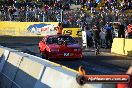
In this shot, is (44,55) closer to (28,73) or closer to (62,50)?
(62,50)

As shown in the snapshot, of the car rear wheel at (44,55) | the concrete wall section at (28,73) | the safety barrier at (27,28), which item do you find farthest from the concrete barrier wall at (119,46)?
the concrete wall section at (28,73)

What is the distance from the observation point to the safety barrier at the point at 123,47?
24.9 metres

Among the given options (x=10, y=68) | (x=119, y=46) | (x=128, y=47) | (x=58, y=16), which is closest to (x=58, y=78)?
(x=10, y=68)

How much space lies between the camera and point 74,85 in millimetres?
5684

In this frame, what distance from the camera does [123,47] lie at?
2562 centimetres

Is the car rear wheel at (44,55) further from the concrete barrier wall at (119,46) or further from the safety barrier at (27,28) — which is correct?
the safety barrier at (27,28)

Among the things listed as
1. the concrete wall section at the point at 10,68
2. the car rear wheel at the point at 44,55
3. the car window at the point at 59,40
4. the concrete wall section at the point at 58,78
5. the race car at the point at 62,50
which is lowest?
the car rear wheel at the point at 44,55

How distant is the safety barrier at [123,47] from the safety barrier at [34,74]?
14401 mm

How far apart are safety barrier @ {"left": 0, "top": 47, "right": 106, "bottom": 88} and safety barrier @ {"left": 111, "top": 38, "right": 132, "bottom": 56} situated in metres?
14.4

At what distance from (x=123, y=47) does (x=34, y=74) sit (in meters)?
18.2

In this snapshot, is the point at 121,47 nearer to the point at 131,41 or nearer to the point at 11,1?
the point at 131,41

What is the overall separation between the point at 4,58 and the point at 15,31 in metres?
30.0

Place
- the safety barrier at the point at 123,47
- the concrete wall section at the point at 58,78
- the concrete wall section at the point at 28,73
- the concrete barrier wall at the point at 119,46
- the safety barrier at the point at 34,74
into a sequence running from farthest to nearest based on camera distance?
the concrete barrier wall at the point at 119,46 → the safety barrier at the point at 123,47 → the concrete wall section at the point at 28,73 → the safety barrier at the point at 34,74 → the concrete wall section at the point at 58,78

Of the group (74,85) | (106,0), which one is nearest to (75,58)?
(74,85)
